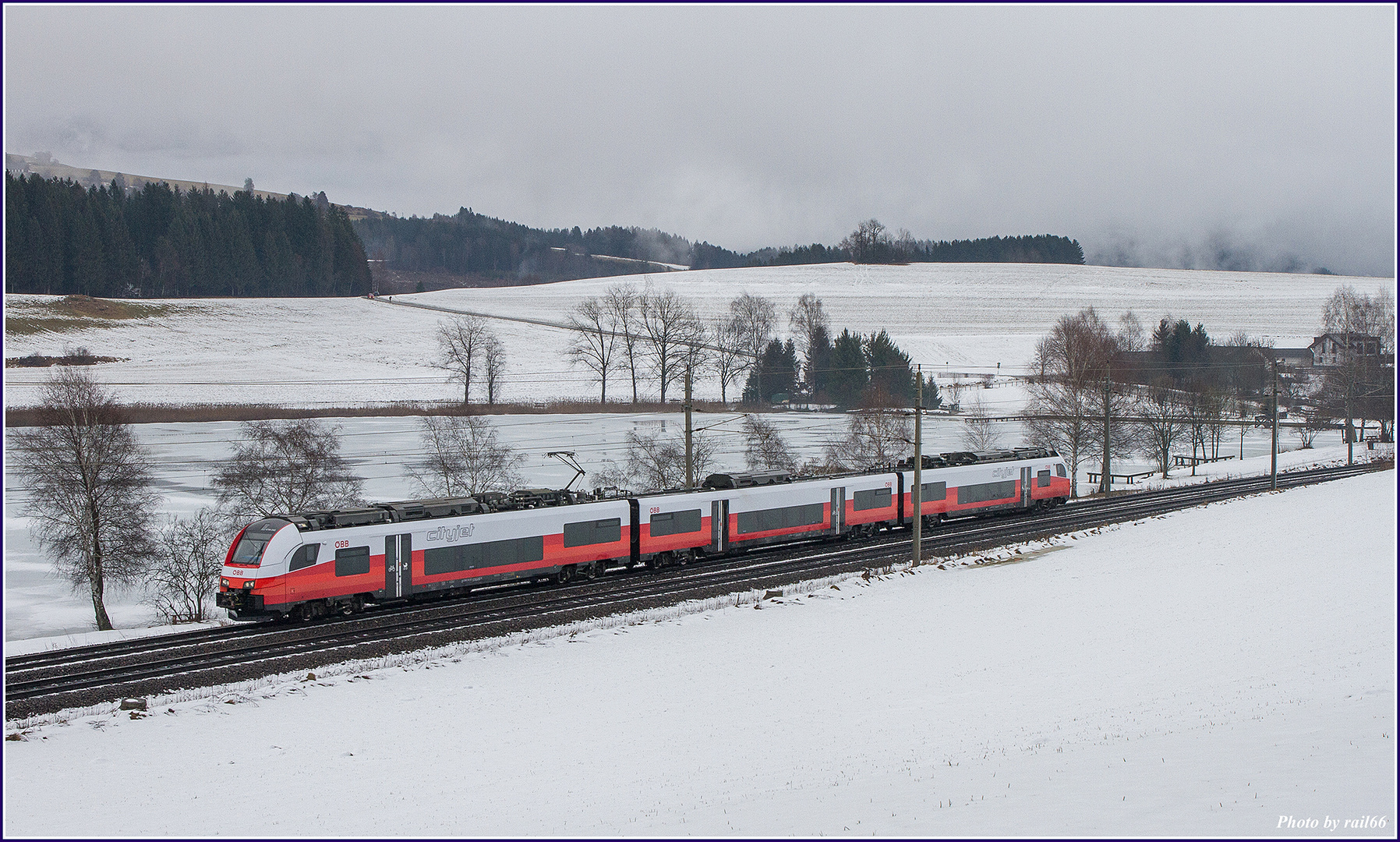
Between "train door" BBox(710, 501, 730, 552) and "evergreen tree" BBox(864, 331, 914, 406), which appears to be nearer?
"train door" BBox(710, 501, 730, 552)

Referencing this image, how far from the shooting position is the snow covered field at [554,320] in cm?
8638

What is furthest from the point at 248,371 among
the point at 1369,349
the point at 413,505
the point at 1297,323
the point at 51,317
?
the point at 1297,323

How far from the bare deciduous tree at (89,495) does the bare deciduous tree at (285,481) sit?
154 inches

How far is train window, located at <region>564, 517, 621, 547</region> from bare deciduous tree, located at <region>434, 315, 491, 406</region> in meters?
47.0

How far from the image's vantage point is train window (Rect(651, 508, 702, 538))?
35875 mm

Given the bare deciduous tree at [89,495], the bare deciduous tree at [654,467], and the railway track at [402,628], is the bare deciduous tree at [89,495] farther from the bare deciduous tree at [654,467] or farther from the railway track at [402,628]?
the bare deciduous tree at [654,467]

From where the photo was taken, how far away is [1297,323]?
12475cm

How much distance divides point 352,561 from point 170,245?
412 feet

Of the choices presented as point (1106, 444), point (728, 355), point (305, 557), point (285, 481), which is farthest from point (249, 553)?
point (728, 355)

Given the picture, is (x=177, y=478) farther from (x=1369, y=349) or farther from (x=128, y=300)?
(x=1369, y=349)

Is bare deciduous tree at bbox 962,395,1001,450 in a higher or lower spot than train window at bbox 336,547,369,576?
higher

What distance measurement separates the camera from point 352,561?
2847 centimetres

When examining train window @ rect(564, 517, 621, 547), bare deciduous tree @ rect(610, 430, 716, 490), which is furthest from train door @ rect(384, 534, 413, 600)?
bare deciduous tree @ rect(610, 430, 716, 490)

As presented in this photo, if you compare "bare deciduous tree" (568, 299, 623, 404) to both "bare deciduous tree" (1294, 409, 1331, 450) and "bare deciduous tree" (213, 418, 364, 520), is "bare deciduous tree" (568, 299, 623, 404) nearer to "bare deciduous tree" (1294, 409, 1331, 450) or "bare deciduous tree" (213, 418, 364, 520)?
"bare deciduous tree" (213, 418, 364, 520)
